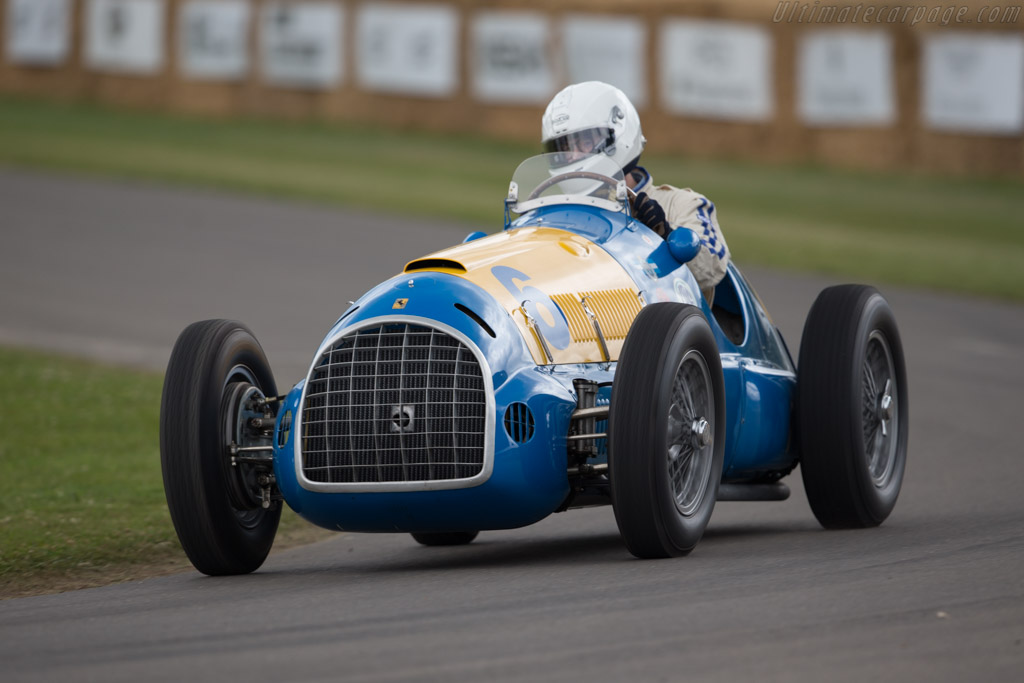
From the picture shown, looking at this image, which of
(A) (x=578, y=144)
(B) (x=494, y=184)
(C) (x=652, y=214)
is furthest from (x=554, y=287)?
(B) (x=494, y=184)

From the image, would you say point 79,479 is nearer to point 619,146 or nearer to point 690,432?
point 619,146

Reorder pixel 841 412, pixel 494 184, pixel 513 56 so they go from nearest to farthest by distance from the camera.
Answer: pixel 841 412 → pixel 494 184 → pixel 513 56

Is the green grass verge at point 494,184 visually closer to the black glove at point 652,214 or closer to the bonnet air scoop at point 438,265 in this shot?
the black glove at point 652,214

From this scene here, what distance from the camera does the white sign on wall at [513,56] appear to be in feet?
94.9

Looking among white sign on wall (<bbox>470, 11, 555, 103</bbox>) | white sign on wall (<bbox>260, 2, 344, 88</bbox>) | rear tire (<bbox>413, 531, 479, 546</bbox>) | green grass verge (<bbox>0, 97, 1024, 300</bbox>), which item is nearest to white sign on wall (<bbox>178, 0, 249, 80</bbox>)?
white sign on wall (<bbox>260, 2, 344, 88</bbox>)

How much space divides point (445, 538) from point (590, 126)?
2.08m

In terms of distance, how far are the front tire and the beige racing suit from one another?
1109 millimetres

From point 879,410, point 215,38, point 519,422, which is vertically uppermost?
point 215,38

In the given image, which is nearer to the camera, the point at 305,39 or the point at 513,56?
the point at 513,56

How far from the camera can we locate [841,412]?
7199 millimetres

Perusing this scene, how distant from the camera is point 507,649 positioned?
4.65m

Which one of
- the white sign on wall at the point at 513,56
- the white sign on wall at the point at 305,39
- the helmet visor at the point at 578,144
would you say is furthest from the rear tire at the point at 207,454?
the white sign on wall at the point at 305,39

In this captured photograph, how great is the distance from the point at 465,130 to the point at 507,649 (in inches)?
1032

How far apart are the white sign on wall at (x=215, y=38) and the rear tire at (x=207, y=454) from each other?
24.9 m
